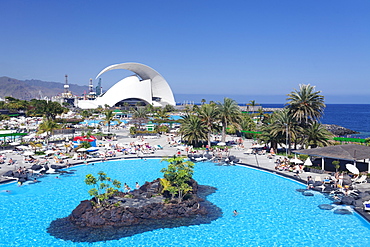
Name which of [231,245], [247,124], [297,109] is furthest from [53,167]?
[247,124]

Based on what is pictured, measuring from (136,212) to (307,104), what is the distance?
61.6ft

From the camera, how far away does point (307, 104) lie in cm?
2675

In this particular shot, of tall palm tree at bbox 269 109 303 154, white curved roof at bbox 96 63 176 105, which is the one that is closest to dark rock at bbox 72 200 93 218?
tall palm tree at bbox 269 109 303 154

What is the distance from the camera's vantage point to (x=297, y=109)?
2719 centimetres

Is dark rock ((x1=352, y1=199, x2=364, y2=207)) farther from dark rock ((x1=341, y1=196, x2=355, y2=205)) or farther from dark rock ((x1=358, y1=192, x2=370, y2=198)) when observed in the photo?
dark rock ((x1=358, y1=192, x2=370, y2=198))

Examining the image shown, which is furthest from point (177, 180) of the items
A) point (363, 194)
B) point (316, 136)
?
point (316, 136)

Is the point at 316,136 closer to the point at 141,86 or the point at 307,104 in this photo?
the point at 307,104

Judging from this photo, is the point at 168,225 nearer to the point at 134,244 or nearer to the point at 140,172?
the point at 134,244

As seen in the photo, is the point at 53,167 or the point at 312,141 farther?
the point at 312,141

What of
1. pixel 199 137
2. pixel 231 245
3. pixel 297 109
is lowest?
pixel 231 245

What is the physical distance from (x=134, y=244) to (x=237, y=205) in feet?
19.7

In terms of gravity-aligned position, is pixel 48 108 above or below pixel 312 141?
above

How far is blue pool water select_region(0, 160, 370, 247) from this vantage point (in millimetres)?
11891

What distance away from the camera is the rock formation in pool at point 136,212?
496 inches
